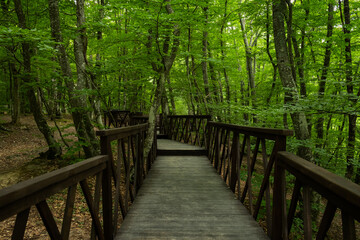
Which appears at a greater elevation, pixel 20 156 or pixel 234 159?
pixel 234 159

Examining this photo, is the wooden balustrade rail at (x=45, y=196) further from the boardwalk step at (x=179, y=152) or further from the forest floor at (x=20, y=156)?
the boardwalk step at (x=179, y=152)

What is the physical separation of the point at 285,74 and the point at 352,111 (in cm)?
176

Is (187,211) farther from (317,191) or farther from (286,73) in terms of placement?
(286,73)

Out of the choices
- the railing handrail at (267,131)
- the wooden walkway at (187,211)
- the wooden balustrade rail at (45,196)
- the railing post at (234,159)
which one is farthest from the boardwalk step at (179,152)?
the wooden balustrade rail at (45,196)

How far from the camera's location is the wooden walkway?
2.63 metres

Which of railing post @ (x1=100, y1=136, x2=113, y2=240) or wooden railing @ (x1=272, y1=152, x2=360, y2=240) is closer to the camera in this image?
wooden railing @ (x1=272, y1=152, x2=360, y2=240)

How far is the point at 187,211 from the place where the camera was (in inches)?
127

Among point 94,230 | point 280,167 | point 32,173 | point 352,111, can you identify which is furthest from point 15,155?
point 352,111

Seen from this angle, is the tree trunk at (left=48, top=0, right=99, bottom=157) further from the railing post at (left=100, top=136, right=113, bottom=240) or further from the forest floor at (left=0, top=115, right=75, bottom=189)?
the railing post at (left=100, top=136, right=113, bottom=240)

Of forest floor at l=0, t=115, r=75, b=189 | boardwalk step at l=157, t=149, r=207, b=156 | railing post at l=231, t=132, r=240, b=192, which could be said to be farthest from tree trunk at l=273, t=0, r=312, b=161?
forest floor at l=0, t=115, r=75, b=189

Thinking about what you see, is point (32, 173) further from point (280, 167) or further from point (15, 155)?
point (280, 167)

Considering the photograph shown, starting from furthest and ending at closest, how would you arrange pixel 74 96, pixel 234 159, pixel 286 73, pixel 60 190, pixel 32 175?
pixel 32 175
pixel 286 73
pixel 74 96
pixel 234 159
pixel 60 190

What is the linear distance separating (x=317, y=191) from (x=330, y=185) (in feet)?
0.77

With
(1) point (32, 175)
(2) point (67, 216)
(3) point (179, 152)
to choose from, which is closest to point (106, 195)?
(2) point (67, 216)
